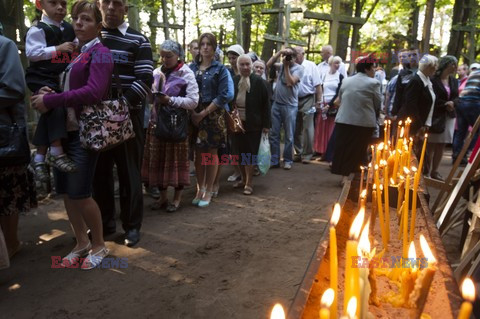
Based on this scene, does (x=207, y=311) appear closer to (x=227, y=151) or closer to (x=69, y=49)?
(x=69, y=49)

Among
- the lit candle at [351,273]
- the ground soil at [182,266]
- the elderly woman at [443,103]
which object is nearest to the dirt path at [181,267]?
the ground soil at [182,266]

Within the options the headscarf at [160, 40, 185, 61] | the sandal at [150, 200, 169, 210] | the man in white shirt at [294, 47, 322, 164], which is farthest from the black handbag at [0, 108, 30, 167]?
the man in white shirt at [294, 47, 322, 164]

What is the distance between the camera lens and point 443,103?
6.01 metres

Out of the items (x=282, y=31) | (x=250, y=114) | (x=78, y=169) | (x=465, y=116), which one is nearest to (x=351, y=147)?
(x=250, y=114)

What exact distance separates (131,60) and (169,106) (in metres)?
0.84

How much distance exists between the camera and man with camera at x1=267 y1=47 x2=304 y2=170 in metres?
6.60

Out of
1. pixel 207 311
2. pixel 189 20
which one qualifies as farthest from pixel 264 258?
pixel 189 20

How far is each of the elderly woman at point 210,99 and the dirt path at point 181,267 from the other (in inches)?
31.5

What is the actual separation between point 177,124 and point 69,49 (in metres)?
1.49

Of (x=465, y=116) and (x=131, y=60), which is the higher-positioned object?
(x=131, y=60)

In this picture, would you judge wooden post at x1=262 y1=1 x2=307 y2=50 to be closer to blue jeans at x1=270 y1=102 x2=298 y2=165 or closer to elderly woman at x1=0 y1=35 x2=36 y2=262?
blue jeans at x1=270 y1=102 x2=298 y2=165

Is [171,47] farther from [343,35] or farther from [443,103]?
[343,35]

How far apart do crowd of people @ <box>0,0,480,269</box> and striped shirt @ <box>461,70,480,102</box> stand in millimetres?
19

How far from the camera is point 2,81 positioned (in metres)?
2.71
